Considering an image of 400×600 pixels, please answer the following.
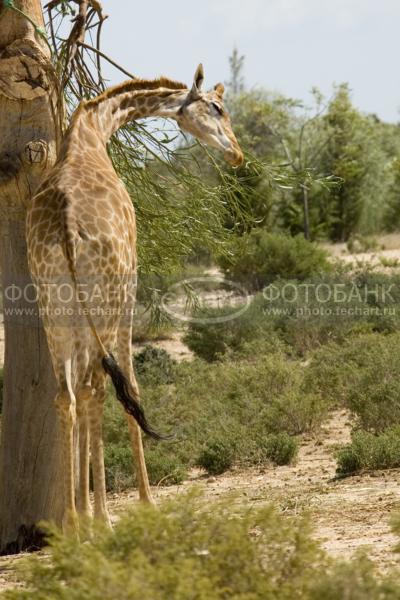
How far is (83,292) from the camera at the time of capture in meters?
6.05

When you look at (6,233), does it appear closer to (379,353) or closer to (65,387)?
(65,387)

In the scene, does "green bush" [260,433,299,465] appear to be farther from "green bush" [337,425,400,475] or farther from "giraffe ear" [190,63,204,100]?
"giraffe ear" [190,63,204,100]

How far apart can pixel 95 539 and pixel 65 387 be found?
1971 millimetres

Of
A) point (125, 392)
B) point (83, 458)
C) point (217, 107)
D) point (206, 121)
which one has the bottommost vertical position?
point (83, 458)

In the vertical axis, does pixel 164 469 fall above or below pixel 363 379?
below

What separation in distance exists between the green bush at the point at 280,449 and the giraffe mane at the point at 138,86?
349 cm

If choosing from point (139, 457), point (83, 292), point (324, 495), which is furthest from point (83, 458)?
point (324, 495)

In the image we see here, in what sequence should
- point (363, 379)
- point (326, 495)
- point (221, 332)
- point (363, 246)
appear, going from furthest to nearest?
point (363, 246), point (221, 332), point (363, 379), point (326, 495)

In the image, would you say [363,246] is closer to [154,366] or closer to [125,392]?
[154,366]

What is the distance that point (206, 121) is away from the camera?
755 cm

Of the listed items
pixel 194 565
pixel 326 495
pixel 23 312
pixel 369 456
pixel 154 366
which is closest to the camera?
pixel 194 565

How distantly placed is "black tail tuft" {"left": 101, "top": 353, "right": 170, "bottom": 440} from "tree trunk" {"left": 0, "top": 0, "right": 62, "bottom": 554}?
0.98 meters

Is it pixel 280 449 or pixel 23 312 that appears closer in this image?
pixel 23 312

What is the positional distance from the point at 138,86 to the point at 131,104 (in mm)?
155
